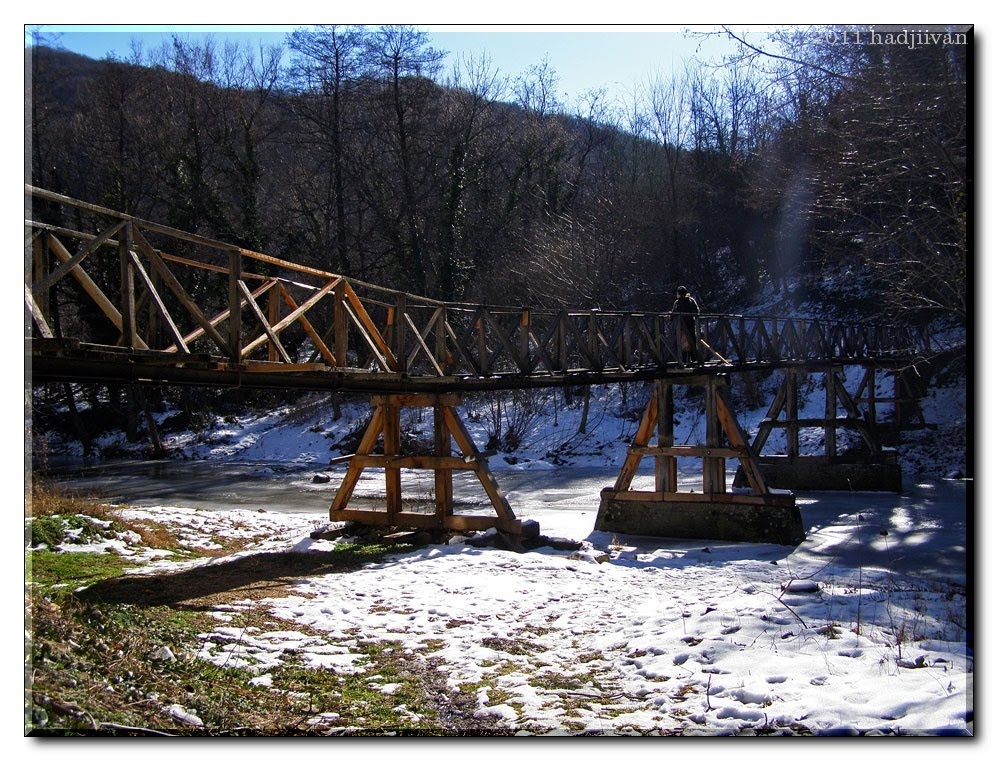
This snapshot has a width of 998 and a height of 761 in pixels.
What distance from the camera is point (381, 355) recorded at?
30.4ft

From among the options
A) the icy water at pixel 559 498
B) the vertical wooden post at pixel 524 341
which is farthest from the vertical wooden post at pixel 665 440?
the vertical wooden post at pixel 524 341

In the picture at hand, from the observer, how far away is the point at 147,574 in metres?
7.72

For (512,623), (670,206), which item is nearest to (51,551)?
(512,623)

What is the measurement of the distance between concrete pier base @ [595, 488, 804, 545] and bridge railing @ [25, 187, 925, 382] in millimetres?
1932

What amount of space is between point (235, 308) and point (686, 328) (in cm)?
845

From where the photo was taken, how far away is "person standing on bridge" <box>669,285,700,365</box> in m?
13.2

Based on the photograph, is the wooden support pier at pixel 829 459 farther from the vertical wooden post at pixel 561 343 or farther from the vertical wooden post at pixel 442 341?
the vertical wooden post at pixel 442 341

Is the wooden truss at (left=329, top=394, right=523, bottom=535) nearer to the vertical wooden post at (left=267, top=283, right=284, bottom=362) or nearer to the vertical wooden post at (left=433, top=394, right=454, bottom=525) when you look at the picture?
the vertical wooden post at (left=433, top=394, right=454, bottom=525)

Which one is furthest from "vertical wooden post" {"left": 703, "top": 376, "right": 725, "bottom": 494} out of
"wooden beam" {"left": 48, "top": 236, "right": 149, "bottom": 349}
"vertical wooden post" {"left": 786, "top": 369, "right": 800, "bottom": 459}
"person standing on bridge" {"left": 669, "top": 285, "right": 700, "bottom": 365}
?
"wooden beam" {"left": 48, "top": 236, "right": 149, "bottom": 349}

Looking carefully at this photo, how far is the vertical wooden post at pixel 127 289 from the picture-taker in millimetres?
5223

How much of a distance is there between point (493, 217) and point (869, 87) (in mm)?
20435

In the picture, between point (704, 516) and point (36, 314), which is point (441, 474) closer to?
point (704, 516)

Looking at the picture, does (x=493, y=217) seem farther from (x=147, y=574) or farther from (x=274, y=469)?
(x=147, y=574)

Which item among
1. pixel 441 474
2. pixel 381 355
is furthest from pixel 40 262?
pixel 441 474
